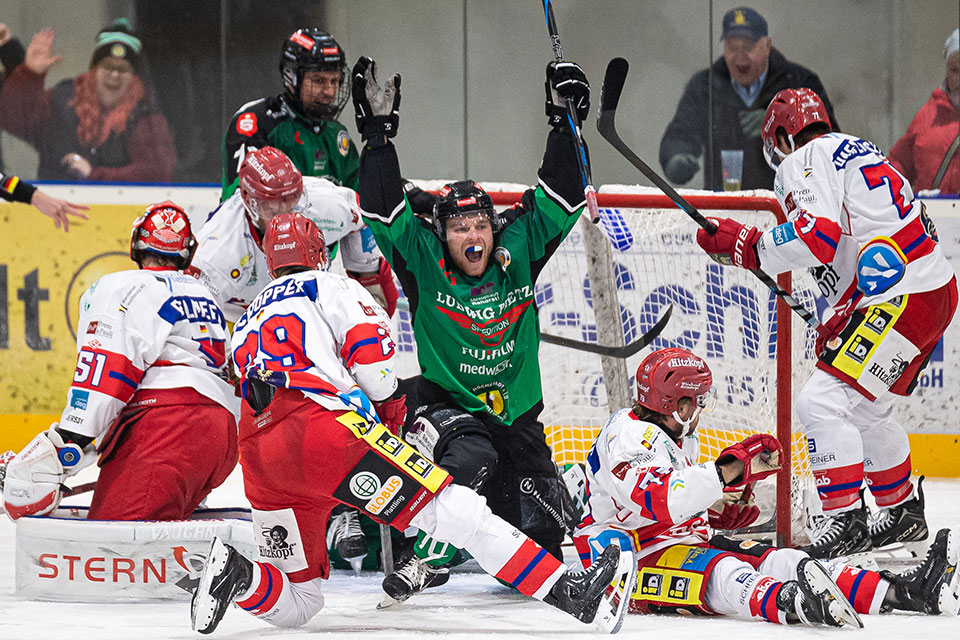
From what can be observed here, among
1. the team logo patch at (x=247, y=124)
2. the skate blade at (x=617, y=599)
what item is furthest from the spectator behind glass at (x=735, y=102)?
the skate blade at (x=617, y=599)

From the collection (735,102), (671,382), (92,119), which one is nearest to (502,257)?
(671,382)

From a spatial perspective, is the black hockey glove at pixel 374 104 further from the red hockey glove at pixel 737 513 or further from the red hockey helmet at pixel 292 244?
the red hockey glove at pixel 737 513

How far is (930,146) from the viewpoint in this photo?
19.2 feet

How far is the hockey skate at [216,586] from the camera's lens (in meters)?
2.77

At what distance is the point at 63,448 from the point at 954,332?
12.0ft

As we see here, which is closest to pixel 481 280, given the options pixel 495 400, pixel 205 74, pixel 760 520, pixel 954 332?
pixel 495 400

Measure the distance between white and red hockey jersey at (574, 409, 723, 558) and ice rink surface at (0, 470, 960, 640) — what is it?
0.21m

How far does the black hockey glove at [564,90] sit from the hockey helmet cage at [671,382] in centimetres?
80

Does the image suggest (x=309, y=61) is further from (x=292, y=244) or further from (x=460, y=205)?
(x=292, y=244)

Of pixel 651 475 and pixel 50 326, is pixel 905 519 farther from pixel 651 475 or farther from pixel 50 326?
pixel 50 326

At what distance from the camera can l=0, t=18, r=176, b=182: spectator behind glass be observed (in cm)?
599

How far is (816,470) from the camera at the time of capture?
146 inches

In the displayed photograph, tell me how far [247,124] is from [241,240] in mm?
483

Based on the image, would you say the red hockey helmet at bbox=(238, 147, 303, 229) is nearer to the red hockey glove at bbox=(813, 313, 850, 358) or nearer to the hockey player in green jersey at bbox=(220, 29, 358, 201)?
the hockey player in green jersey at bbox=(220, 29, 358, 201)
